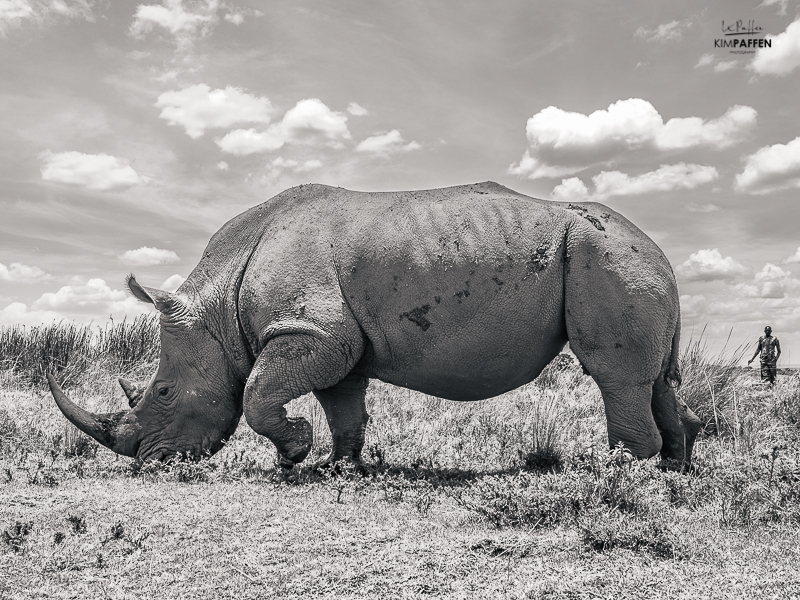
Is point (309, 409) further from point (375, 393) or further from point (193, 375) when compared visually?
point (193, 375)

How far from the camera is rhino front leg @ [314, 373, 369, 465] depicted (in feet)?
24.2

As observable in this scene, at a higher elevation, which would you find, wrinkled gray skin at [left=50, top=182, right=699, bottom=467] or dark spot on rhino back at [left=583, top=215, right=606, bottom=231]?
dark spot on rhino back at [left=583, top=215, right=606, bottom=231]

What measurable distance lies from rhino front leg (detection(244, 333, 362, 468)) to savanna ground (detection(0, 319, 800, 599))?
1.69 ft

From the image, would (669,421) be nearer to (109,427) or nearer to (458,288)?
(458,288)

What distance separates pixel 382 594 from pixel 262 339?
131 inches

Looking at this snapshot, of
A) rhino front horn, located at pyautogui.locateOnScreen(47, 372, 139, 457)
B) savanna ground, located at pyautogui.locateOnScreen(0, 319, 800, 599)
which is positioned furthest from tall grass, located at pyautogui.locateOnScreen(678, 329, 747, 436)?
rhino front horn, located at pyautogui.locateOnScreen(47, 372, 139, 457)

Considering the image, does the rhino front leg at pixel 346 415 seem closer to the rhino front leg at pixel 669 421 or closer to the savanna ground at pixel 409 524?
the savanna ground at pixel 409 524

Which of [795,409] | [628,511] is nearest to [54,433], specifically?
[628,511]

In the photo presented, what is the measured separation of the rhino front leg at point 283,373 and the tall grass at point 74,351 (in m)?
10.2

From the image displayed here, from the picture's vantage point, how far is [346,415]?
7406 millimetres

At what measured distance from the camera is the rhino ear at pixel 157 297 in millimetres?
7078

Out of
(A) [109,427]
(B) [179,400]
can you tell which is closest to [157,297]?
(B) [179,400]

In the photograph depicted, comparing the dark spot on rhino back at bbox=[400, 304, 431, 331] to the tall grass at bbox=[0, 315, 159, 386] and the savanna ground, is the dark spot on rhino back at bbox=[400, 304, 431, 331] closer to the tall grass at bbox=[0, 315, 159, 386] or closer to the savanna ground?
the savanna ground

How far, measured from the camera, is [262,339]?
6676 millimetres
